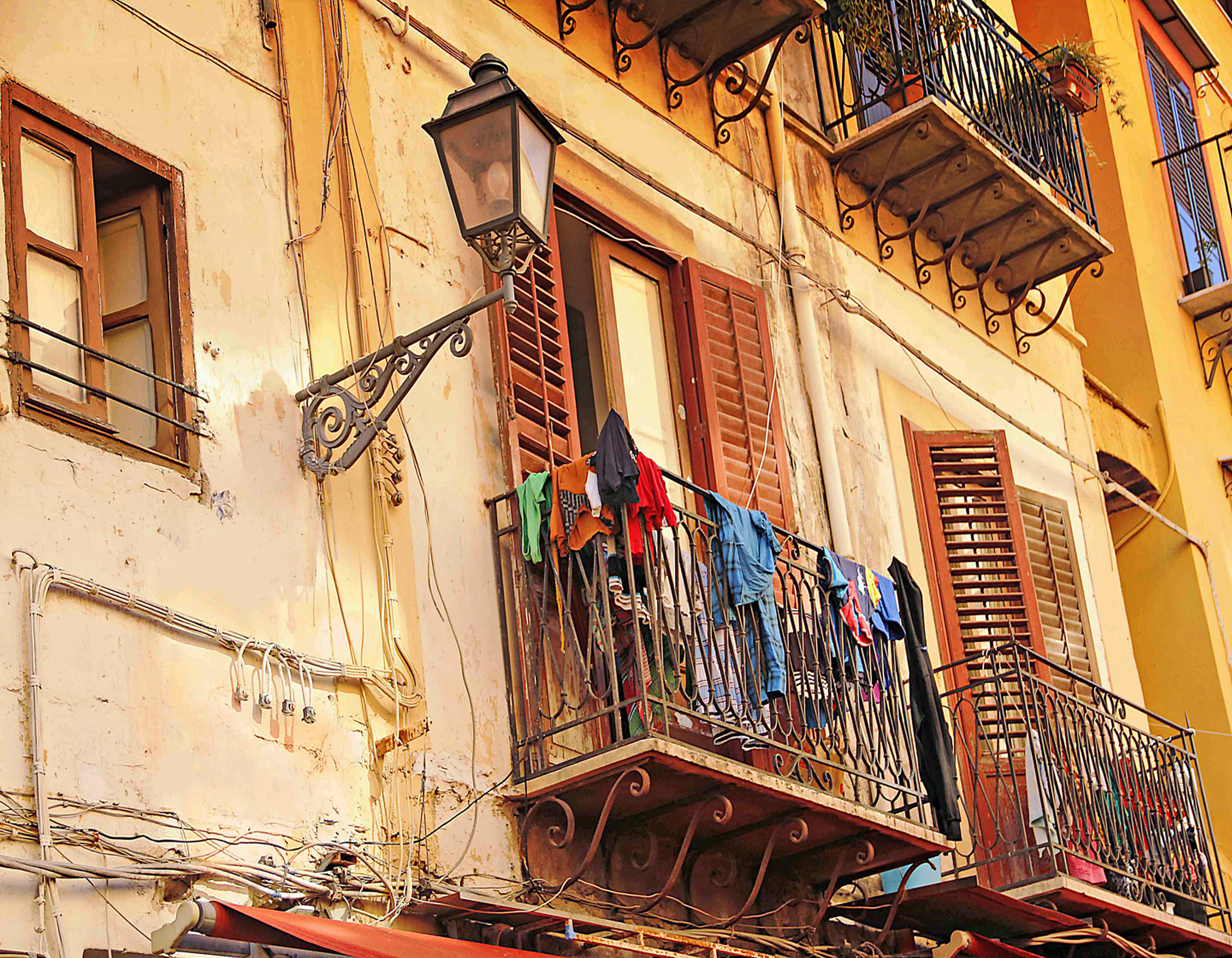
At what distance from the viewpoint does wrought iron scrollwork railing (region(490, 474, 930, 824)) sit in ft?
23.1

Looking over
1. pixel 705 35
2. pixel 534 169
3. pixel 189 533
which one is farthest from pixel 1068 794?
pixel 189 533

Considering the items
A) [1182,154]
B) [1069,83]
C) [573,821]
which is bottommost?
[573,821]

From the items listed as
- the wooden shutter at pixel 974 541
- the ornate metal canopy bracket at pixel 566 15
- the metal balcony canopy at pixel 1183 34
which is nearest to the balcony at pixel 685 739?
the wooden shutter at pixel 974 541

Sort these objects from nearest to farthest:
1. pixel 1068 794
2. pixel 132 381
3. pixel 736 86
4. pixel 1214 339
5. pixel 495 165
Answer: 1. pixel 132 381
2. pixel 495 165
3. pixel 1068 794
4. pixel 736 86
5. pixel 1214 339

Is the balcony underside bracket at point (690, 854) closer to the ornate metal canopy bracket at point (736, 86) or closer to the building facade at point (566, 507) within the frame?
the building facade at point (566, 507)

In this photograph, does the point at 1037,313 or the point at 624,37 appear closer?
the point at 624,37

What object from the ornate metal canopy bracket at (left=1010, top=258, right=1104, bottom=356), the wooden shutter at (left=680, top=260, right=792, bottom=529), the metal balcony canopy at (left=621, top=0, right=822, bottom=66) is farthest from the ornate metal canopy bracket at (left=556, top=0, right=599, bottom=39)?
the ornate metal canopy bracket at (left=1010, top=258, right=1104, bottom=356)

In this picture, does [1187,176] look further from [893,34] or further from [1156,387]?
[893,34]

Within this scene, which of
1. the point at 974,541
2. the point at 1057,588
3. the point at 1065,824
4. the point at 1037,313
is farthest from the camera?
the point at 1037,313

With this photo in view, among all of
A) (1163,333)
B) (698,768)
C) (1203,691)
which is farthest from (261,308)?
(1163,333)

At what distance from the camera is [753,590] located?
7617 millimetres

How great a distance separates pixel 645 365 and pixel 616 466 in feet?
7.30

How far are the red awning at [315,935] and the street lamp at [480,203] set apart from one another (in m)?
1.79

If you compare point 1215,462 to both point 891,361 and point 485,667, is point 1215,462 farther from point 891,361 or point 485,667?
point 485,667
